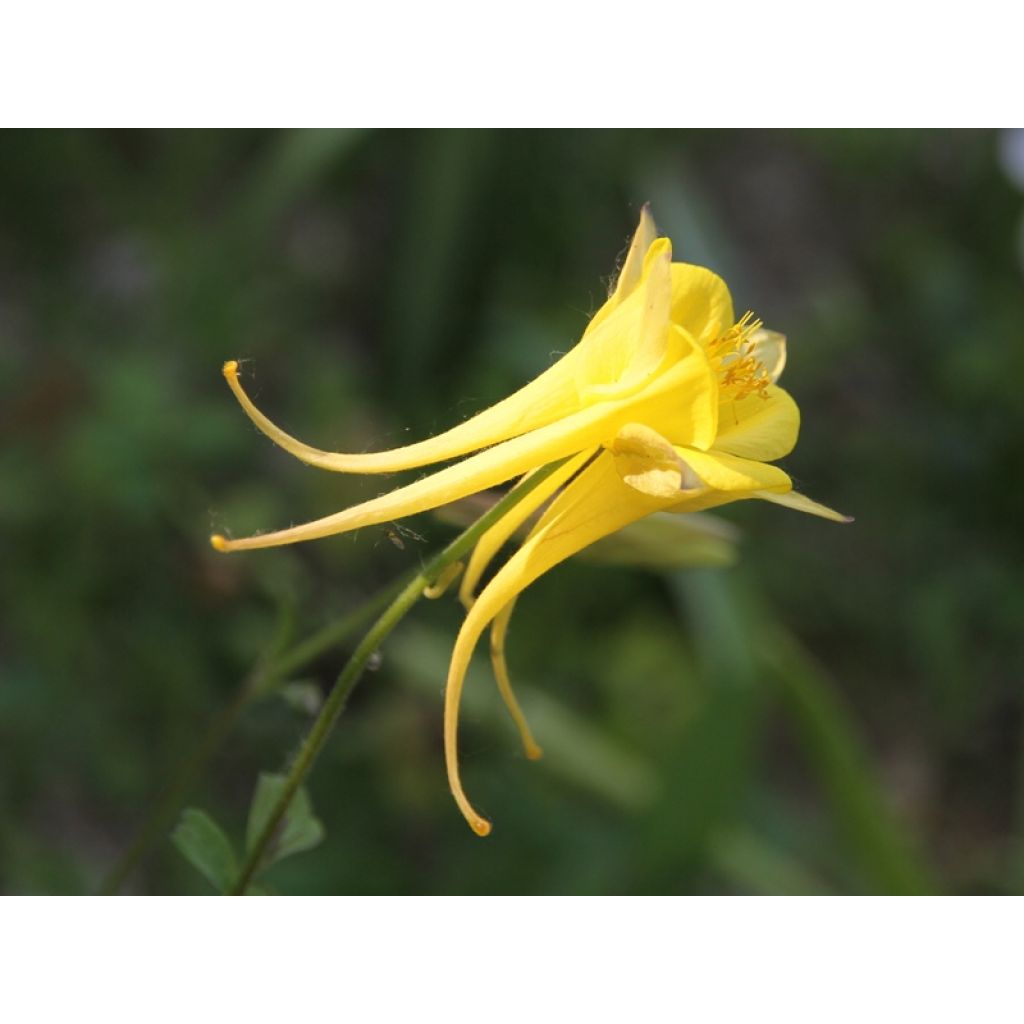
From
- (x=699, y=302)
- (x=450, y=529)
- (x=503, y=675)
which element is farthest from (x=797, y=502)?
(x=450, y=529)

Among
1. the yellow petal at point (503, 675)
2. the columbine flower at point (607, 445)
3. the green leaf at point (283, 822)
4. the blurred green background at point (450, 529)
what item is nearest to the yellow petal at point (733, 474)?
the columbine flower at point (607, 445)

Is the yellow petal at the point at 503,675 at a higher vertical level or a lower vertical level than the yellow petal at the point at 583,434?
lower

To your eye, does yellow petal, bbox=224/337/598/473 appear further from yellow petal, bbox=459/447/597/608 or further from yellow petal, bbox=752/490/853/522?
yellow petal, bbox=752/490/853/522

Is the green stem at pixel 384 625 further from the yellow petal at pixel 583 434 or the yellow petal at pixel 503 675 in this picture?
the yellow petal at pixel 503 675

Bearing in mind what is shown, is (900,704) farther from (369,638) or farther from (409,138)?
(369,638)

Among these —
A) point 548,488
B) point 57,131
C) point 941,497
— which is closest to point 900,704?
point 941,497

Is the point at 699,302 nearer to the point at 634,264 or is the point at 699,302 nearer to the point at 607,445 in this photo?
the point at 634,264

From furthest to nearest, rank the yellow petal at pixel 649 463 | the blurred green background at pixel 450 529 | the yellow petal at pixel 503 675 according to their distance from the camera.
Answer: the blurred green background at pixel 450 529 → the yellow petal at pixel 503 675 → the yellow petal at pixel 649 463

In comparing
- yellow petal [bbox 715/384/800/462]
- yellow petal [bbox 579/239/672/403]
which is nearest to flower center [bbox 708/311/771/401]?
yellow petal [bbox 715/384/800/462]
